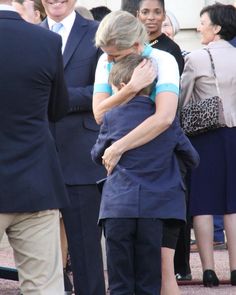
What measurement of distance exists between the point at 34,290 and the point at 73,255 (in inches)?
42.4

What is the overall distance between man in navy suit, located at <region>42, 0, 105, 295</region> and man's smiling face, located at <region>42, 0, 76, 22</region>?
0.11m

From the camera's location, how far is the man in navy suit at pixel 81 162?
21.2 feet

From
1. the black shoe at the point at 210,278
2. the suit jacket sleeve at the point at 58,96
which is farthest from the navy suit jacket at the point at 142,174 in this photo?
the black shoe at the point at 210,278

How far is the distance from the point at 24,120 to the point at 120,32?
818mm

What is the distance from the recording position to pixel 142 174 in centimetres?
568

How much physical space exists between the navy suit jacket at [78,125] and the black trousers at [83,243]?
4.0 inches

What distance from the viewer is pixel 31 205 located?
5.30m

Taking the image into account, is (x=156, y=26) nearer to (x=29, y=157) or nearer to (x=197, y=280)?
(x=197, y=280)

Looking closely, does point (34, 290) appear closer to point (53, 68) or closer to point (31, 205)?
point (31, 205)

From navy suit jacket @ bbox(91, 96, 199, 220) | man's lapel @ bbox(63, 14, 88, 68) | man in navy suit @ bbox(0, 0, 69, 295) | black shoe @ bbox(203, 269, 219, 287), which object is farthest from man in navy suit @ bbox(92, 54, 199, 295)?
black shoe @ bbox(203, 269, 219, 287)

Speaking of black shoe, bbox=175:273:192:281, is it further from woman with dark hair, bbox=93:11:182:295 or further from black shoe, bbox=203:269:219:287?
woman with dark hair, bbox=93:11:182:295

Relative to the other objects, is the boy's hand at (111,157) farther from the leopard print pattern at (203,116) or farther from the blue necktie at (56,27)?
the leopard print pattern at (203,116)

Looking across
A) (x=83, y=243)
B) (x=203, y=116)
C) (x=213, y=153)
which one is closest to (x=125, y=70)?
(x=83, y=243)

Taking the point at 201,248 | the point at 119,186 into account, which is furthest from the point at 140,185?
the point at 201,248
